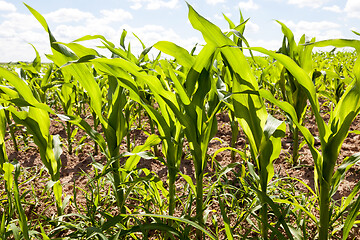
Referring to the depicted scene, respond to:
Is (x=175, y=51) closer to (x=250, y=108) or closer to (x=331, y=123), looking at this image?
(x=250, y=108)

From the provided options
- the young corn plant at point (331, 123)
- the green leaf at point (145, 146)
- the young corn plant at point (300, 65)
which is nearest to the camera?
the young corn plant at point (331, 123)

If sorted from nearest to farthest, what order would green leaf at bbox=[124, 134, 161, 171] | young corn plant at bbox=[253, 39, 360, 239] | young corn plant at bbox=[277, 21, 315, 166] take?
young corn plant at bbox=[253, 39, 360, 239] < green leaf at bbox=[124, 134, 161, 171] < young corn plant at bbox=[277, 21, 315, 166]

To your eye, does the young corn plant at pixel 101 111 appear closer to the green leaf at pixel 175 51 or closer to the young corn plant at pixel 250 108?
the green leaf at pixel 175 51

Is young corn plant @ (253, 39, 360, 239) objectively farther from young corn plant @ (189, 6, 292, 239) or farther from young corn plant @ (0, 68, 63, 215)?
young corn plant @ (0, 68, 63, 215)

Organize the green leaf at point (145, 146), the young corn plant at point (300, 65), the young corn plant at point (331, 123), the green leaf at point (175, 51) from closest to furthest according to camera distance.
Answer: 1. the young corn plant at point (331, 123)
2. the green leaf at point (175, 51)
3. the green leaf at point (145, 146)
4. the young corn plant at point (300, 65)

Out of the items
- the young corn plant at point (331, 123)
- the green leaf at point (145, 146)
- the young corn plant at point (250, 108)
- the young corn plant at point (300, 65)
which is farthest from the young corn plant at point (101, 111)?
the young corn plant at point (300, 65)

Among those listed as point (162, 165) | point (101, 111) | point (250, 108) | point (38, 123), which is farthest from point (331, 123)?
point (162, 165)

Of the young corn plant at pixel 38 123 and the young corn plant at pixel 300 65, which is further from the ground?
the young corn plant at pixel 300 65

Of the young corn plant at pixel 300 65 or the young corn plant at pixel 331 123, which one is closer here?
the young corn plant at pixel 331 123

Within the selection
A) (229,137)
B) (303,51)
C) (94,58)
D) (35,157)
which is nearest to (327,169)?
(94,58)

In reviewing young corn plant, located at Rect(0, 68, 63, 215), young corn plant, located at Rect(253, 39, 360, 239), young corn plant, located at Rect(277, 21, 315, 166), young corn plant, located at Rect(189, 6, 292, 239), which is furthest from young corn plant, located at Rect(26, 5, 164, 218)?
young corn plant, located at Rect(277, 21, 315, 166)

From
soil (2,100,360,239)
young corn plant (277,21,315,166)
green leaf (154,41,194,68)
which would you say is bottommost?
soil (2,100,360,239)

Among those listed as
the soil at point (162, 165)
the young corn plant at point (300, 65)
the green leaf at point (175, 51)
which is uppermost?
the young corn plant at point (300, 65)

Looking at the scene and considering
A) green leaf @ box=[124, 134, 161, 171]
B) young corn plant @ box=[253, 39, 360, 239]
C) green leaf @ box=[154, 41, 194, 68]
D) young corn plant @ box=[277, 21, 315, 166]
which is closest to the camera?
young corn plant @ box=[253, 39, 360, 239]
